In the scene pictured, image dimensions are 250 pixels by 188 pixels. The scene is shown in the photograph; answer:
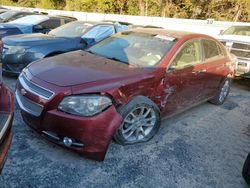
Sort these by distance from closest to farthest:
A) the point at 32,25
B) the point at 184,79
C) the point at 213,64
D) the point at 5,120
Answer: the point at 5,120 < the point at 184,79 < the point at 213,64 < the point at 32,25

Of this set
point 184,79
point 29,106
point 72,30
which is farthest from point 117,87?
point 72,30

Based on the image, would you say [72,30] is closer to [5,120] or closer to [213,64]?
[213,64]

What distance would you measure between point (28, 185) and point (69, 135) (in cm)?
64

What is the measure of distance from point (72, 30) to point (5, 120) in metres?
4.93

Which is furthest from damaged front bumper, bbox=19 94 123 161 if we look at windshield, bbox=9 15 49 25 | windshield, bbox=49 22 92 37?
windshield, bbox=9 15 49 25

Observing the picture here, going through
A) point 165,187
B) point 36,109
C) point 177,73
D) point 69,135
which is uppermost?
point 177,73

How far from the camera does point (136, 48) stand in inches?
167

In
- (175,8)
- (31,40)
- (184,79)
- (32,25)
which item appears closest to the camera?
(184,79)

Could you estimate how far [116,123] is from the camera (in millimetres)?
3174

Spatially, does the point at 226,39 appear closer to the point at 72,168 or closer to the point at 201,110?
the point at 201,110

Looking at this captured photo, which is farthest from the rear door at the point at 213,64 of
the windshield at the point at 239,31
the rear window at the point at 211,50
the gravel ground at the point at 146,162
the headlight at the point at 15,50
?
the windshield at the point at 239,31

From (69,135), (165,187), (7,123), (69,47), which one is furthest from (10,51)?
(165,187)

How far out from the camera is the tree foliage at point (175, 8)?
1734 centimetres

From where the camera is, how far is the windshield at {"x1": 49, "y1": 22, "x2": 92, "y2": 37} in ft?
21.9
